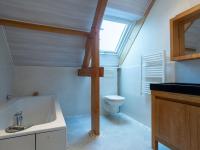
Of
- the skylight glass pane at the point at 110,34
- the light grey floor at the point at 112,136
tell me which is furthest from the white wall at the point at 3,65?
the skylight glass pane at the point at 110,34

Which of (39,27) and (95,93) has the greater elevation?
(39,27)

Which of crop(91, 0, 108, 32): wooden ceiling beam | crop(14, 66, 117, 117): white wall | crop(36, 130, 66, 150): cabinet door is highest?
crop(91, 0, 108, 32): wooden ceiling beam

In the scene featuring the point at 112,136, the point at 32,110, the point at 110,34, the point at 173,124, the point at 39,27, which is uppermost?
the point at 110,34

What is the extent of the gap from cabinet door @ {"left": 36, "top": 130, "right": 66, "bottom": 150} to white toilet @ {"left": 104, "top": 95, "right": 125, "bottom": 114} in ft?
6.22

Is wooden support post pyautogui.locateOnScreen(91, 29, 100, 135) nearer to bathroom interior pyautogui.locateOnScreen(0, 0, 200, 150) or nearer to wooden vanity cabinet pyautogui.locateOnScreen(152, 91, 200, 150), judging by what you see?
bathroom interior pyautogui.locateOnScreen(0, 0, 200, 150)

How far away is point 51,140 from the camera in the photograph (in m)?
1.42

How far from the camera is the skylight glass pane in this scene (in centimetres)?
348

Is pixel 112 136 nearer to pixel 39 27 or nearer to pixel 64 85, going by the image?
pixel 64 85

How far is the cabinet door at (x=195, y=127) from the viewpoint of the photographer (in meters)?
1.37

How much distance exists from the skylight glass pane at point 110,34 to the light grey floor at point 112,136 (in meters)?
1.91

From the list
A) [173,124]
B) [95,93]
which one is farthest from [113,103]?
[173,124]

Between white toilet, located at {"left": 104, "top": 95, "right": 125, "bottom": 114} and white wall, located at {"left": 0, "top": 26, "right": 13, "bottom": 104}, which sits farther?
white toilet, located at {"left": 104, "top": 95, "right": 125, "bottom": 114}

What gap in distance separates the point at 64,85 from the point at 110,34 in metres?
1.78

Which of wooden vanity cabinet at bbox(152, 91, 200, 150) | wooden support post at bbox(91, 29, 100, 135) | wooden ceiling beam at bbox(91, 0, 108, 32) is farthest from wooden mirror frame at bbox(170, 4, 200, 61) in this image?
wooden support post at bbox(91, 29, 100, 135)
